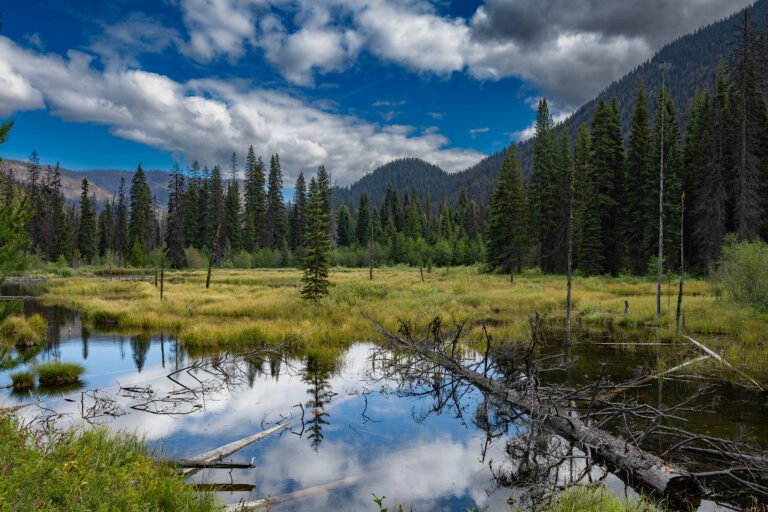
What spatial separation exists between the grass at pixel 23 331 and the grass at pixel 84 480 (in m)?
13.6

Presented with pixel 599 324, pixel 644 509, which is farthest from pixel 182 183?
pixel 644 509

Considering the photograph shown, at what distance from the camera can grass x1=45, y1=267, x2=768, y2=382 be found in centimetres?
1898

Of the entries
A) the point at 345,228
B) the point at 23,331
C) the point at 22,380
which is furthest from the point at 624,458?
the point at 345,228

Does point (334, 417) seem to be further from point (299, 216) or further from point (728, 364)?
point (299, 216)

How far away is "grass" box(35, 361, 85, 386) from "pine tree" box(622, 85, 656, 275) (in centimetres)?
4579

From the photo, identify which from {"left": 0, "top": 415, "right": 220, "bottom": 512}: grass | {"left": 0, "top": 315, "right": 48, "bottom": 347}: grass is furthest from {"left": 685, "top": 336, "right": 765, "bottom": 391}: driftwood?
{"left": 0, "top": 315, "right": 48, "bottom": 347}: grass

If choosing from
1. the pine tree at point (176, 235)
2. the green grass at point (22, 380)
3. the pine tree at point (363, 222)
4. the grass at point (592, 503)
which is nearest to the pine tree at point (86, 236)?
the pine tree at point (176, 235)

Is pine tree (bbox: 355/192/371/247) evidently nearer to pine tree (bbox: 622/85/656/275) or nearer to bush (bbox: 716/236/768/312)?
pine tree (bbox: 622/85/656/275)

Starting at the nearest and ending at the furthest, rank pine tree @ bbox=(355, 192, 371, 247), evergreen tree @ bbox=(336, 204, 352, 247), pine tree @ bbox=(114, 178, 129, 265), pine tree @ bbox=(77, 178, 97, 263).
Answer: pine tree @ bbox=(77, 178, 97, 263)
pine tree @ bbox=(114, 178, 129, 265)
pine tree @ bbox=(355, 192, 371, 247)
evergreen tree @ bbox=(336, 204, 352, 247)

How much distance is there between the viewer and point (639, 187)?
43875 mm

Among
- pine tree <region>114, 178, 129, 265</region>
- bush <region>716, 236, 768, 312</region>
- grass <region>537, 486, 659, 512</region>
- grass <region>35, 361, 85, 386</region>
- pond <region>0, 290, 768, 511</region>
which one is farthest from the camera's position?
pine tree <region>114, 178, 129, 265</region>

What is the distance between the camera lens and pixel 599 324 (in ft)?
77.4

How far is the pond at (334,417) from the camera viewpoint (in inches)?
301

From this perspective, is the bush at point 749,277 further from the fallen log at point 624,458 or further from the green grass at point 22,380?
the green grass at point 22,380
